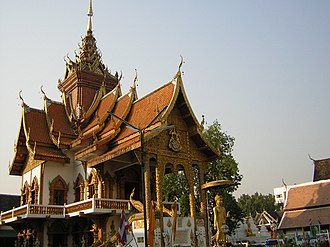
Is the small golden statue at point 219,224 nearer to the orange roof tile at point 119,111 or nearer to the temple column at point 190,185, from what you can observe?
the temple column at point 190,185

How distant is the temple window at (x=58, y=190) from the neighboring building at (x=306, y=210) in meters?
14.7

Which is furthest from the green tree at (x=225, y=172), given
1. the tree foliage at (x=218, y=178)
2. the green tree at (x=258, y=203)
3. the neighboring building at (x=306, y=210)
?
the green tree at (x=258, y=203)

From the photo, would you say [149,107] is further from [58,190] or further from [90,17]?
[90,17]

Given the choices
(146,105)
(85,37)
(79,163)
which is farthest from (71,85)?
(146,105)

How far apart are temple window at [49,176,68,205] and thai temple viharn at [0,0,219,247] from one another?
5 centimetres

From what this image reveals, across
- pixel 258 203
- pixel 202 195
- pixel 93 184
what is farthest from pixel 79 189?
pixel 258 203

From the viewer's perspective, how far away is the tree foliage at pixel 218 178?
24.0m

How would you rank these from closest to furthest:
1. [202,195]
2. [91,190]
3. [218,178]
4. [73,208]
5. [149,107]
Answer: [202,195] → [73,208] → [149,107] → [91,190] → [218,178]

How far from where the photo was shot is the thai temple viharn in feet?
49.3

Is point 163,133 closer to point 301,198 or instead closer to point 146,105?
point 146,105

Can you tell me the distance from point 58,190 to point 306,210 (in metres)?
17.4

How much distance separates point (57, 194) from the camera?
1877 centimetres

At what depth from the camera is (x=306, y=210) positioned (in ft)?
90.7

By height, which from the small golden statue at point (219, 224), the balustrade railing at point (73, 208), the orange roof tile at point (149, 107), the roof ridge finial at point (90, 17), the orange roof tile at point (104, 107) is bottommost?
the small golden statue at point (219, 224)
